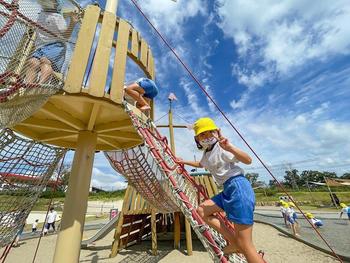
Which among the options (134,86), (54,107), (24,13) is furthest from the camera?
(134,86)

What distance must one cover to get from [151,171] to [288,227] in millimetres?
10414

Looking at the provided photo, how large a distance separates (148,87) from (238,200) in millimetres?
2753

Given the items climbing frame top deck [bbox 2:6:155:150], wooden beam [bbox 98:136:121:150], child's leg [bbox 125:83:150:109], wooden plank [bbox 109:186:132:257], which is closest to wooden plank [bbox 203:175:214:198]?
wooden plank [bbox 109:186:132:257]

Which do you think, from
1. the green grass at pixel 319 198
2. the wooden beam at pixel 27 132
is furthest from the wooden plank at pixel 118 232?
the green grass at pixel 319 198

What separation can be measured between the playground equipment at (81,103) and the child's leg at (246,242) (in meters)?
0.20

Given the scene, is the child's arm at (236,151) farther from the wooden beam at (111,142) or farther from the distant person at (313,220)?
the distant person at (313,220)

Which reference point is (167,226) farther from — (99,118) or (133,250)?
(99,118)

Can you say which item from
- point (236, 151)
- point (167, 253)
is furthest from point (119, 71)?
point (167, 253)

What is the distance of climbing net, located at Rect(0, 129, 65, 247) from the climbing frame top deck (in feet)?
0.89

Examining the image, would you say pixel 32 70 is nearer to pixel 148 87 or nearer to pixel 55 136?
pixel 148 87

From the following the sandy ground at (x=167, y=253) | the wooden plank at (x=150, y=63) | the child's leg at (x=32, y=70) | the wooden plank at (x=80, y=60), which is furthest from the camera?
the sandy ground at (x=167, y=253)

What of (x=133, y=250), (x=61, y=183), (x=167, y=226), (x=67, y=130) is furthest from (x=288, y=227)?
(x=67, y=130)

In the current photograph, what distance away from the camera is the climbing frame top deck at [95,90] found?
127 inches

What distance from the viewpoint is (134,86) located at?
4.15 metres
